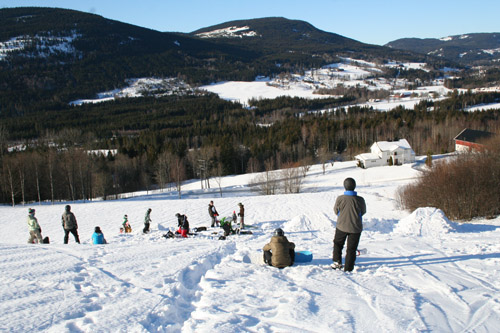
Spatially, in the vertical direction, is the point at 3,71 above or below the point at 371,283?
above

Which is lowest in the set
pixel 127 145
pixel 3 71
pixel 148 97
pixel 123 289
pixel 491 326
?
pixel 491 326

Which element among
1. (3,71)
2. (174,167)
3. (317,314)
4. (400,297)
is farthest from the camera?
(3,71)

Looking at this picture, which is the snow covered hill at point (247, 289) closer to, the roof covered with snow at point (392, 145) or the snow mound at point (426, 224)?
the snow mound at point (426, 224)

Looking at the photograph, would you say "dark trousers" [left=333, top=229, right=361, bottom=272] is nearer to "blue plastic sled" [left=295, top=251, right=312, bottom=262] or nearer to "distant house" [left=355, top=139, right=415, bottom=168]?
"blue plastic sled" [left=295, top=251, right=312, bottom=262]

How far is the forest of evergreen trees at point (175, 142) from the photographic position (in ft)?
180

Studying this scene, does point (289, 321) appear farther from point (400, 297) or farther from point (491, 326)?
point (491, 326)

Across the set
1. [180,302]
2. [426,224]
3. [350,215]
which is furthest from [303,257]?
[426,224]

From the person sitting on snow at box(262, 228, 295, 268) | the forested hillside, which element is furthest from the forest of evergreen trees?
the person sitting on snow at box(262, 228, 295, 268)

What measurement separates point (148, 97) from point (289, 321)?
208 meters

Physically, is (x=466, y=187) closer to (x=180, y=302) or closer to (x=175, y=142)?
(x=180, y=302)

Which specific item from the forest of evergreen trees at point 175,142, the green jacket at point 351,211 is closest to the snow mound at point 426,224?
the green jacket at point 351,211

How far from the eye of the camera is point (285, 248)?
766cm

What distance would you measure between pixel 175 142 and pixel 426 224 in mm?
88637

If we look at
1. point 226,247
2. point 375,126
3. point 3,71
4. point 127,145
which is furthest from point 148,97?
point 226,247
